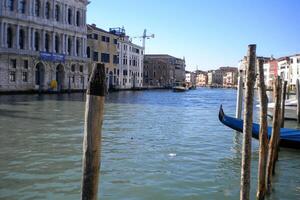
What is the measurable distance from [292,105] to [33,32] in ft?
70.9

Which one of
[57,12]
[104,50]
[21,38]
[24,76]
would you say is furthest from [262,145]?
[104,50]

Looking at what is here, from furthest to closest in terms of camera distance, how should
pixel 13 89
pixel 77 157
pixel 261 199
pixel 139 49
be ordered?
pixel 139 49
pixel 13 89
pixel 77 157
pixel 261 199

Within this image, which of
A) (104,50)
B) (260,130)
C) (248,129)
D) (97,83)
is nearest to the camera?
(97,83)

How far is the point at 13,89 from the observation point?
29.0m

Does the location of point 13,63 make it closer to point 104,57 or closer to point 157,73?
point 104,57

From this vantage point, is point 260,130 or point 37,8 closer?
point 260,130

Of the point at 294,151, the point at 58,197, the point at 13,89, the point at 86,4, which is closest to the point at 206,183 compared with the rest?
the point at 58,197

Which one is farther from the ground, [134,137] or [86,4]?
[86,4]

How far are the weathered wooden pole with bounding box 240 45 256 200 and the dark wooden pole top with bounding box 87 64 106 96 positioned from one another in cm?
168

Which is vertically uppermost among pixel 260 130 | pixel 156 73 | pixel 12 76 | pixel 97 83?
pixel 156 73

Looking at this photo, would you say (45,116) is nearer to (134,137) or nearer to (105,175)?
(134,137)

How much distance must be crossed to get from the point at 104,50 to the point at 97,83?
128 feet

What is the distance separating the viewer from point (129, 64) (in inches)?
1959

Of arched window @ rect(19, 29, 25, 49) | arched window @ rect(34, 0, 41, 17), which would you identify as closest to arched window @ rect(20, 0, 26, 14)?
arched window @ rect(34, 0, 41, 17)
